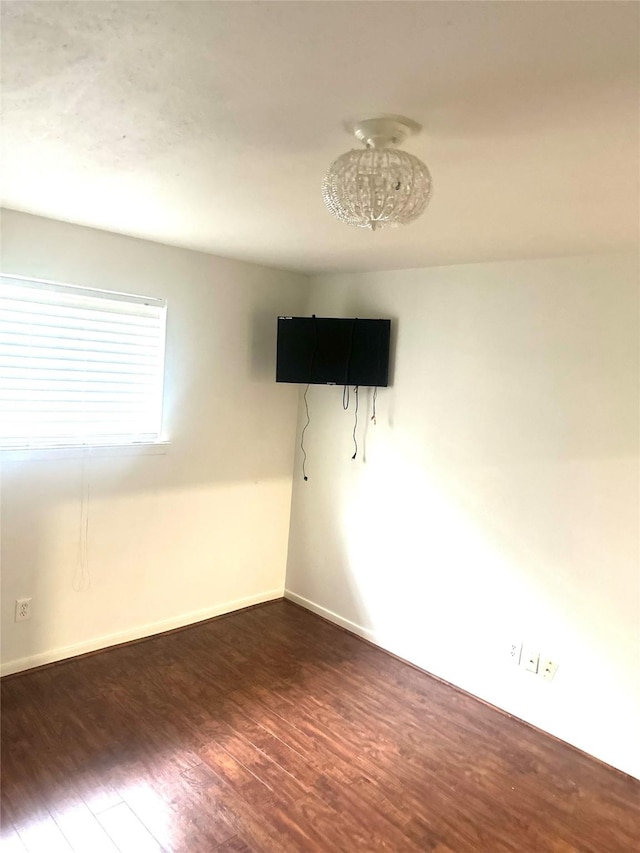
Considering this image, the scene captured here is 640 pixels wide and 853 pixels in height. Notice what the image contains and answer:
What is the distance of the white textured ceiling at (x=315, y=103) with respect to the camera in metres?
1.09

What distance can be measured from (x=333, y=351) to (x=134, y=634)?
202 centimetres

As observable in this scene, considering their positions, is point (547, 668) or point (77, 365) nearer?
point (547, 668)

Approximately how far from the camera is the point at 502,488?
2.99 meters

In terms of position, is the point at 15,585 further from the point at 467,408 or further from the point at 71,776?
the point at 467,408

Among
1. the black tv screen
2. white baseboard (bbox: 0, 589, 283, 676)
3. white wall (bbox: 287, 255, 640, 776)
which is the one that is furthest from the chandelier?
white baseboard (bbox: 0, 589, 283, 676)

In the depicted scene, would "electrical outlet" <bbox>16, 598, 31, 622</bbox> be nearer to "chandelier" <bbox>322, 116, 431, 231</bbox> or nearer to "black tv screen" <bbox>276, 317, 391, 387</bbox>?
"black tv screen" <bbox>276, 317, 391, 387</bbox>

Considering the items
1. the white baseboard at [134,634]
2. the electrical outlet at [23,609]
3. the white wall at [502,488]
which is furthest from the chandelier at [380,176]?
the white baseboard at [134,634]

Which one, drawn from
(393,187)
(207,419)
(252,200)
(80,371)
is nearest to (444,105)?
(393,187)

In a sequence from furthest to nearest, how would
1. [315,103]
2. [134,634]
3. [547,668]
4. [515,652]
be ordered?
[134,634], [515,652], [547,668], [315,103]

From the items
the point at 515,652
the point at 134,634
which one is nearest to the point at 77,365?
the point at 134,634

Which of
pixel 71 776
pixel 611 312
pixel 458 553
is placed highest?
pixel 611 312

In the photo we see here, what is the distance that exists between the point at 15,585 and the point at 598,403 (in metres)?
2.90

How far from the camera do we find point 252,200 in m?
2.24

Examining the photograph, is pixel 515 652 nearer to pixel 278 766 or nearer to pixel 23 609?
pixel 278 766
